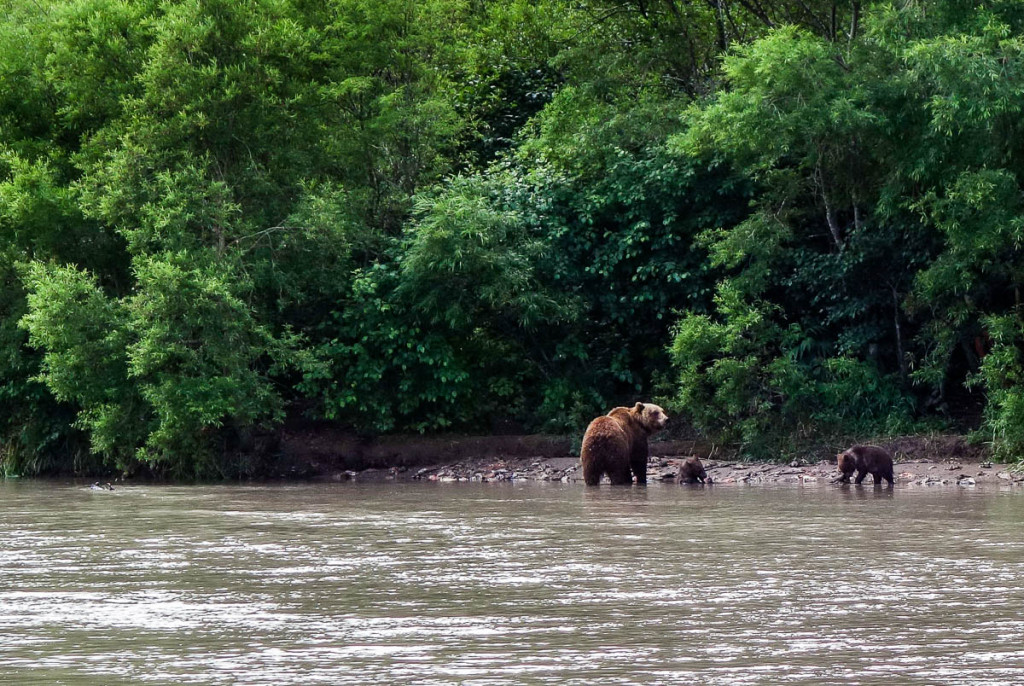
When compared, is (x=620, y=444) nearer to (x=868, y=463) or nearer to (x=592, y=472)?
(x=592, y=472)

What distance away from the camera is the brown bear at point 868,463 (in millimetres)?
16672

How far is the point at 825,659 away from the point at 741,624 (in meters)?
0.93

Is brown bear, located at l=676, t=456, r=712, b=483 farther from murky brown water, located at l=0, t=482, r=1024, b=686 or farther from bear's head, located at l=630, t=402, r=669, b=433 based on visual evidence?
murky brown water, located at l=0, t=482, r=1024, b=686

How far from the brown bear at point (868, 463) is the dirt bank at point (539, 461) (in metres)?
0.66

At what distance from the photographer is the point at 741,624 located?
6.95 m

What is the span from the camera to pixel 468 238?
68.2ft

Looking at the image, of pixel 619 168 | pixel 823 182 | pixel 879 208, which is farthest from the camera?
pixel 619 168

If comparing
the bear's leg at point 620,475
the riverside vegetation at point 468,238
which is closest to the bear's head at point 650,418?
the bear's leg at point 620,475

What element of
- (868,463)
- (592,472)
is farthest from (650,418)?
(868,463)

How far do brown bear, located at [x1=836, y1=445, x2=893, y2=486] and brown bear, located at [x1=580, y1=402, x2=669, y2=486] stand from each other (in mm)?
2449

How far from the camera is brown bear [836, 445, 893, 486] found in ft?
54.7

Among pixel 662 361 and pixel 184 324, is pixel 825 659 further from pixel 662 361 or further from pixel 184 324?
pixel 662 361

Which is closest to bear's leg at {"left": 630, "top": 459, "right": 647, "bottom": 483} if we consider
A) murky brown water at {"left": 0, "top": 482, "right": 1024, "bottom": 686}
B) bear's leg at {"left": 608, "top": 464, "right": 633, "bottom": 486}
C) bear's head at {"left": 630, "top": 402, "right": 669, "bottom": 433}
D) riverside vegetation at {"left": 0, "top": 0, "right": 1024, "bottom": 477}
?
bear's leg at {"left": 608, "top": 464, "right": 633, "bottom": 486}

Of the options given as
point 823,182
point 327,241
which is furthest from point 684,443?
point 327,241
